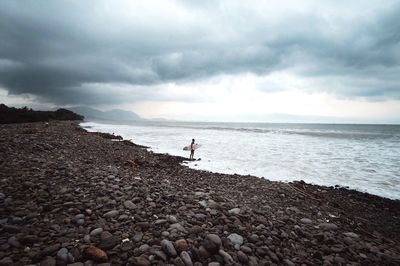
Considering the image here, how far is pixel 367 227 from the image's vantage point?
21.1 feet

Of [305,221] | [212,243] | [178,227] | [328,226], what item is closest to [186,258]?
[212,243]

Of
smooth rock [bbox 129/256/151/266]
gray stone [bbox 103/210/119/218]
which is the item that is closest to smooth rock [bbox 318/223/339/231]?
smooth rock [bbox 129/256/151/266]

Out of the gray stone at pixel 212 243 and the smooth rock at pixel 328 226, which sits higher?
the gray stone at pixel 212 243

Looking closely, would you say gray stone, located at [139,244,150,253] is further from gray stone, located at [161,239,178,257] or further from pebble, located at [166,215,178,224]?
pebble, located at [166,215,178,224]

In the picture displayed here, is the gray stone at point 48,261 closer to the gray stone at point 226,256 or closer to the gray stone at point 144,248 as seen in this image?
the gray stone at point 144,248

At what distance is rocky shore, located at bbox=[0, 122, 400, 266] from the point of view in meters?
3.40

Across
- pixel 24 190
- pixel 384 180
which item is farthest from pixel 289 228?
pixel 384 180

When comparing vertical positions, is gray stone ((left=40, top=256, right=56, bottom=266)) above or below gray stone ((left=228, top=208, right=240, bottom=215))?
above

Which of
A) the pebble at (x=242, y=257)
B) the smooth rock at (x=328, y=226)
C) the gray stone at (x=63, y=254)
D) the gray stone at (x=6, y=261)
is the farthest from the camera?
the smooth rock at (x=328, y=226)

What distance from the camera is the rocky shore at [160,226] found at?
3402 millimetres

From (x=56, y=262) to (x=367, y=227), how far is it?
23.8ft

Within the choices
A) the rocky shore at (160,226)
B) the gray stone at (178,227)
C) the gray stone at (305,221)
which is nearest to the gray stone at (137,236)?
the rocky shore at (160,226)

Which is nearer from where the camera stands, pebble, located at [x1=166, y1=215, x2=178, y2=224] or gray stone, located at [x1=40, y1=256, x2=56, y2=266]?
gray stone, located at [x1=40, y1=256, x2=56, y2=266]

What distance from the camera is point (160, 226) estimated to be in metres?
4.27
